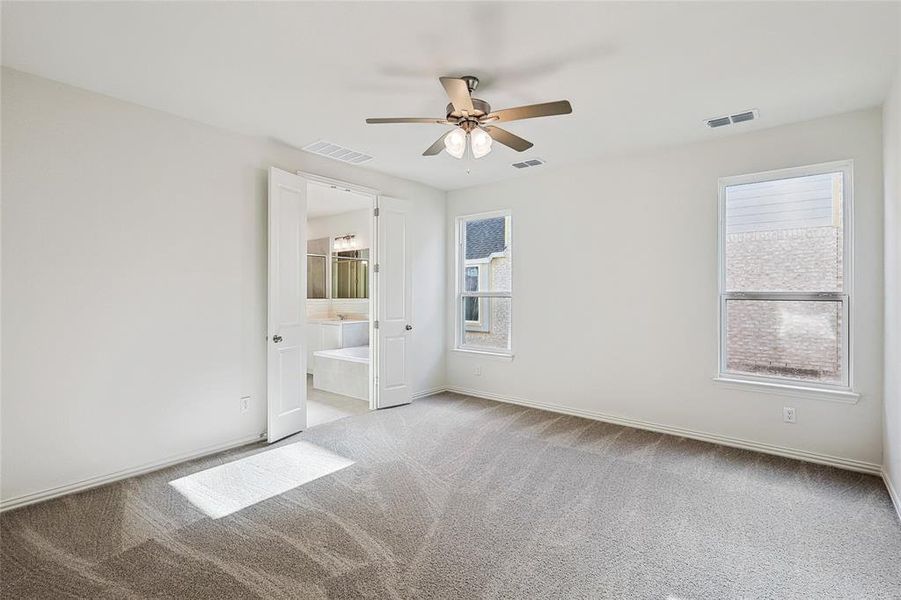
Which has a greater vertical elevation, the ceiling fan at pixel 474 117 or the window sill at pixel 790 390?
the ceiling fan at pixel 474 117

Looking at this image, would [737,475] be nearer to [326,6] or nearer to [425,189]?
[326,6]

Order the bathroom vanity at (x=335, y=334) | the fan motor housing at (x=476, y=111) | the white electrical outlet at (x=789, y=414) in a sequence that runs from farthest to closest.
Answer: the bathroom vanity at (x=335, y=334) < the white electrical outlet at (x=789, y=414) < the fan motor housing at (x=476, y=111)

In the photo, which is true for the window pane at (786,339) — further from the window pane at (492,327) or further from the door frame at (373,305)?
the door frame at (373,305)

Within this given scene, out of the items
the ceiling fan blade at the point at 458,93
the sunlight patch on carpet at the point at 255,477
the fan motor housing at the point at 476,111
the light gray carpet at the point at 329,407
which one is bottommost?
the sunlight patch on carpet at the point at 255,477

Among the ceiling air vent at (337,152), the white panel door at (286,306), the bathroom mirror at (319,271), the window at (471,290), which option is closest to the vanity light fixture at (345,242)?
the bathroom mirror at (319,271)

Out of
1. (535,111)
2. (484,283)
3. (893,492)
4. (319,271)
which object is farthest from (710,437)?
(319,271)

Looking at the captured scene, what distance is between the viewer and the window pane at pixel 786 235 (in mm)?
3430

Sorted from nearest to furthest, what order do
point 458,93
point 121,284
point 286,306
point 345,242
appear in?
point 458,93 < point 121,284 < point 286,306 < point 345,242

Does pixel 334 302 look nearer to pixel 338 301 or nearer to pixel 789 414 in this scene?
pixel 338 301

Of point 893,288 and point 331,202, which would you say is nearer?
point 893,288

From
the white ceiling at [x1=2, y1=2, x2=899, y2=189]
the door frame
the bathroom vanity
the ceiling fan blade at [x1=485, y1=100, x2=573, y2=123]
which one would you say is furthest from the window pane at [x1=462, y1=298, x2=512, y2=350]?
the ceiling fan blade at [x1=485, y1=100, x2=573, y2=123]

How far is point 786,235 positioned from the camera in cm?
361

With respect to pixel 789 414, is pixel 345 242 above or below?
above

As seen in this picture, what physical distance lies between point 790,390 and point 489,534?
2.83 metres
